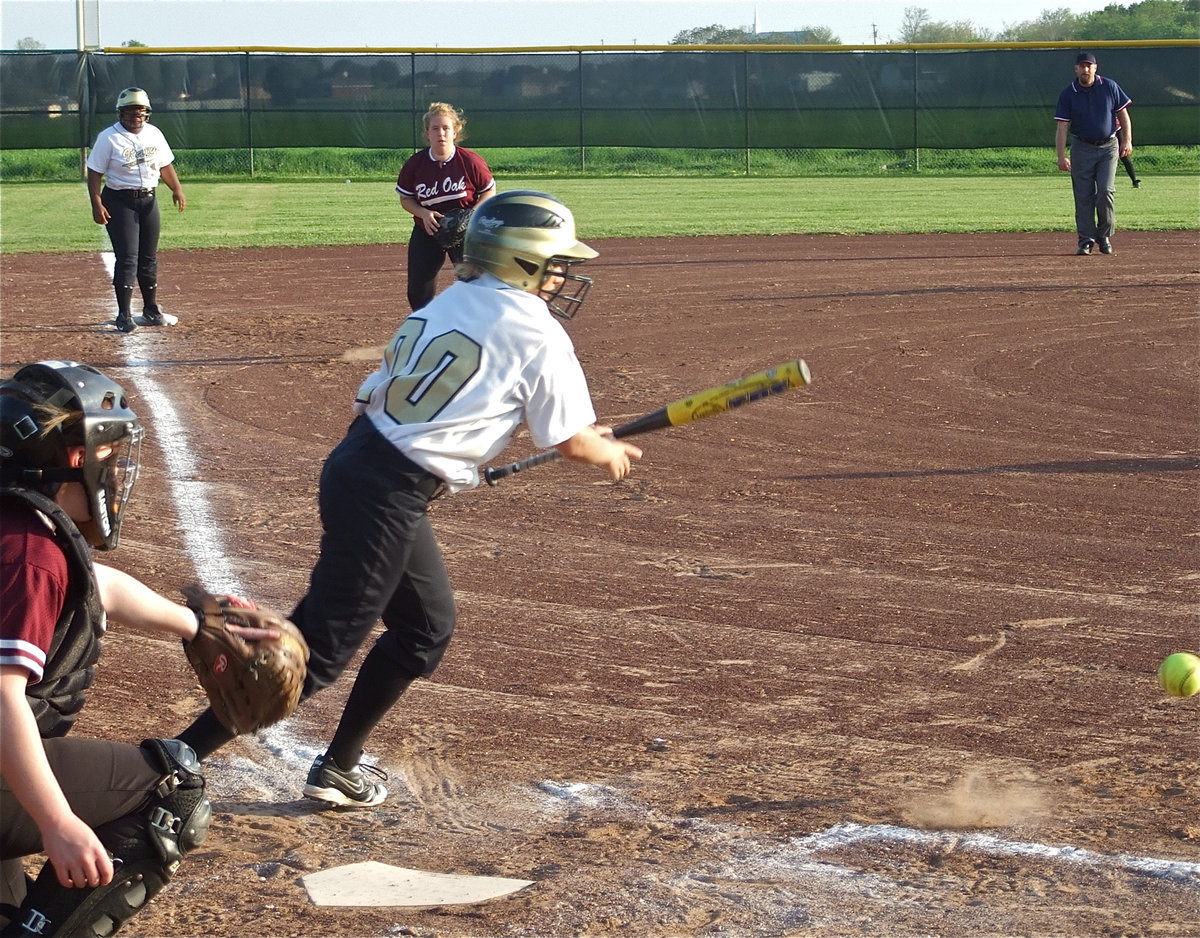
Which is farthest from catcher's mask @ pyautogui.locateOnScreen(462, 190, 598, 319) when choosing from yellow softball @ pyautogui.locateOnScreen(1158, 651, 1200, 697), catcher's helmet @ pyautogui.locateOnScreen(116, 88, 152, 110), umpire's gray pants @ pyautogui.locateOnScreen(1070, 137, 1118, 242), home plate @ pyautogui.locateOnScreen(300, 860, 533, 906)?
umpire's gray pants @ pyautogui.locateOnScreen(1070, 137, 1118, 242)

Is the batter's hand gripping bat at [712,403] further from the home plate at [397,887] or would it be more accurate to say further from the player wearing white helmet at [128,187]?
the player wearing white helmet at [128,187]

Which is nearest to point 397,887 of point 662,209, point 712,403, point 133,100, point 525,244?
point 525,244

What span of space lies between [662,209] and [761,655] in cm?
1848

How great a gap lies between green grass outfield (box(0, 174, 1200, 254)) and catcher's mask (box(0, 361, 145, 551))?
16.5 m

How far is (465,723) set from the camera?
15.2 feet

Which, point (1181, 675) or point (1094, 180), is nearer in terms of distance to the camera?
point (1181, 675)

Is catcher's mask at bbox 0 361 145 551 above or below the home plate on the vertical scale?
above

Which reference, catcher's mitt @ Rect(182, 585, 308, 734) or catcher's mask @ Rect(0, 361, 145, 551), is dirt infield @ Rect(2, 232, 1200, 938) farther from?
catcher's mask @ Rect(0, 361, 145, 551)

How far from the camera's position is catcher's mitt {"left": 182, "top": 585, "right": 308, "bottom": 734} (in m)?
3.21

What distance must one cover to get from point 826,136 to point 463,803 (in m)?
28.3

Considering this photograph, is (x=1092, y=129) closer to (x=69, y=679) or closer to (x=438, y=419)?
(x=438, y=419)

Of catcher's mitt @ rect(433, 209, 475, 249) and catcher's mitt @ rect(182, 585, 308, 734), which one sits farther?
catcher's mitt @ rect(433, 209, 475, 249)

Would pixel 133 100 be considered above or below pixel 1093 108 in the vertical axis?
below

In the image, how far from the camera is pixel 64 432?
2.77 metres
